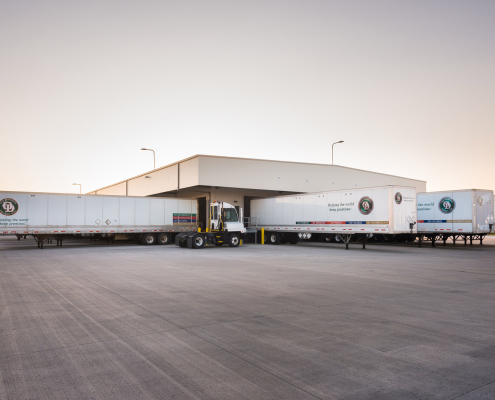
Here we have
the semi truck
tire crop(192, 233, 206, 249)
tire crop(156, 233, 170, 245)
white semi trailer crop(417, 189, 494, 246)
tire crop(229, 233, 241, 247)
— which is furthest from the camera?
tire crop(156, 233, 170, 245)


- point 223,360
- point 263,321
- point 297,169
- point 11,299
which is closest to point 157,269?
point 11,299

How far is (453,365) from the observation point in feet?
15.2

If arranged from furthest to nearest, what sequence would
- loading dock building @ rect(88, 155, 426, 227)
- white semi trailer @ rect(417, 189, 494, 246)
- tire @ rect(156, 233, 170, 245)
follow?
loading dock building @ rect(88, 155, 426, 227) → tire @ rect(156, 233, 170, 245) → white semi trailer @ rect(417, 189, 494, 246)

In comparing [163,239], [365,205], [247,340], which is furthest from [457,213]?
[247,340]

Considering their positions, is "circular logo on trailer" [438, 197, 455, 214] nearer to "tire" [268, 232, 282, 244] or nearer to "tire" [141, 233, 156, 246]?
"tire" [268, 232, 282, 244]

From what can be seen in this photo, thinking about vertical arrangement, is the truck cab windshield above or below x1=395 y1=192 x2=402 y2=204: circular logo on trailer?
below

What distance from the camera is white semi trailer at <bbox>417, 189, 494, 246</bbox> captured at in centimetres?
2607

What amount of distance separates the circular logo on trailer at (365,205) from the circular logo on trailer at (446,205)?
7297mm

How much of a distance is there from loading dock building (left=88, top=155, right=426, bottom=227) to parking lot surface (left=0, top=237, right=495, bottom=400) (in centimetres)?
2212

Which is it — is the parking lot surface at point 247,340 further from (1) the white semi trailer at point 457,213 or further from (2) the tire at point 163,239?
(2) the tire at point 163,239

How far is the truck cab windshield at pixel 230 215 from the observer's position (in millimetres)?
28500

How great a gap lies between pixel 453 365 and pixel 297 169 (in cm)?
3280

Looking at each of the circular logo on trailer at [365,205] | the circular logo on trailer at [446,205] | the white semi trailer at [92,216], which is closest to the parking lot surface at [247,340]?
the circular logo on trailer at [365,205]

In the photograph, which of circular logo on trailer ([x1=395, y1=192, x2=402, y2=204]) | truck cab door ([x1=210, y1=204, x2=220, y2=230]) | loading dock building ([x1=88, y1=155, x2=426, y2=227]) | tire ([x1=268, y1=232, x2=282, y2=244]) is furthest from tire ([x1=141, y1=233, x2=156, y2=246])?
circular logo on trailer ([x1=395, y1=192, x2=402, y2=204])
